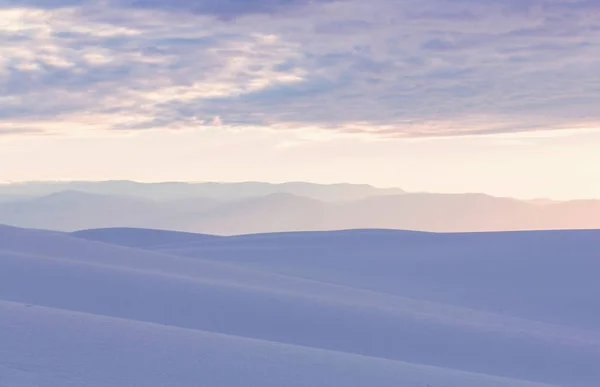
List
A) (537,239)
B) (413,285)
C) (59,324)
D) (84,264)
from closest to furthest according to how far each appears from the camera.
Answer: (59,324) → (84,264) → (413,285) → (537,239)

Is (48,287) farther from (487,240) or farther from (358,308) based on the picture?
(487,240)

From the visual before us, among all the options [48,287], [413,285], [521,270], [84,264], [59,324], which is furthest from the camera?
[521,270]

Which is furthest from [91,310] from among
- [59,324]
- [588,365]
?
[588,365]

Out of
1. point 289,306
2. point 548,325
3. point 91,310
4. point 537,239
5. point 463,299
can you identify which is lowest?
point 91,310

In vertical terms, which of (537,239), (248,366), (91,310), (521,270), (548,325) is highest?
(537,239)

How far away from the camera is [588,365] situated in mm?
12531

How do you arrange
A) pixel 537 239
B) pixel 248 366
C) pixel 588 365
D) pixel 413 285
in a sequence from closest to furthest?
pixel 248 366, pixel 588 365, pixel 413 285, pixel 537 239

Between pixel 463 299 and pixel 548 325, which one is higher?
pixel 463 299

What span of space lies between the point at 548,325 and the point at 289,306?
495cm

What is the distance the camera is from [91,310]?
12.6 m

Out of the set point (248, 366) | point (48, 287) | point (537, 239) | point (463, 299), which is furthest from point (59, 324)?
point (537, 239)

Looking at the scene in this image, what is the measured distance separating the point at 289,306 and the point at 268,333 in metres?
1.64

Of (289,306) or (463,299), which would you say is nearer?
(289,306)

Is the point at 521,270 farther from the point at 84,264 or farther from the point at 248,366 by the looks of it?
the point at 248,366
